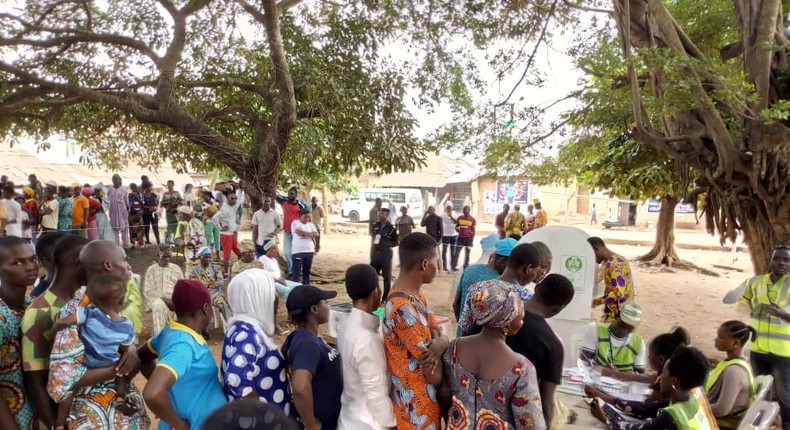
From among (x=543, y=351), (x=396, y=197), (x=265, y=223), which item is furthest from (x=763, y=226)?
(x=396, y=197)

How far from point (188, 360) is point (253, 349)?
28 centimetres

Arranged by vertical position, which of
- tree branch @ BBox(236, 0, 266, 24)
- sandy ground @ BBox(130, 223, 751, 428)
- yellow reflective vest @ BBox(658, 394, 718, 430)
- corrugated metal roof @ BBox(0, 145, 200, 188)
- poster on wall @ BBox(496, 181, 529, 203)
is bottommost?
sandy ground @ BBox(130, 223, 751, 428)

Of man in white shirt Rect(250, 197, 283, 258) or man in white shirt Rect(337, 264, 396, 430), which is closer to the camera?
man in white shirt Rect(337, 264, 396, 430)

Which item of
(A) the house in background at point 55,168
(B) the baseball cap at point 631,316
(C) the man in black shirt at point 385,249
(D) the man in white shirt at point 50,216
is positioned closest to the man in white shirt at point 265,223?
(C) the man in black shirt at point 385,249

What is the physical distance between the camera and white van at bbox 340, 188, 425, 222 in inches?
1129

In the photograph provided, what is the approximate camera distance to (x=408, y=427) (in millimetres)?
2311

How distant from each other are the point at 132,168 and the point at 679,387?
28.9 metres

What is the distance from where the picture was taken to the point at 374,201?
28.9 meters

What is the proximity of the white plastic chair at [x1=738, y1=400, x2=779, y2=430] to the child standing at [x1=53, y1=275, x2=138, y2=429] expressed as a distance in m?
3.37

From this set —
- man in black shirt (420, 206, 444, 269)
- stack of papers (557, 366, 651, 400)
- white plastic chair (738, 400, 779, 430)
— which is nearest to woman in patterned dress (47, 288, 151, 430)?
stack of papers (557, 366, 651, 400)

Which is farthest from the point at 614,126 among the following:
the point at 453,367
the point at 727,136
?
the point at 453,367

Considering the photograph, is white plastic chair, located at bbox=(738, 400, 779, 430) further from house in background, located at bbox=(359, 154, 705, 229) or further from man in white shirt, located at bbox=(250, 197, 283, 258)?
house in background, located at bbox=(359, 154, 705, 229)

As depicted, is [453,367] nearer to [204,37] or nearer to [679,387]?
[679,387]

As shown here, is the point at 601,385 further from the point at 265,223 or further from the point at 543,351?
the point at 265,223
